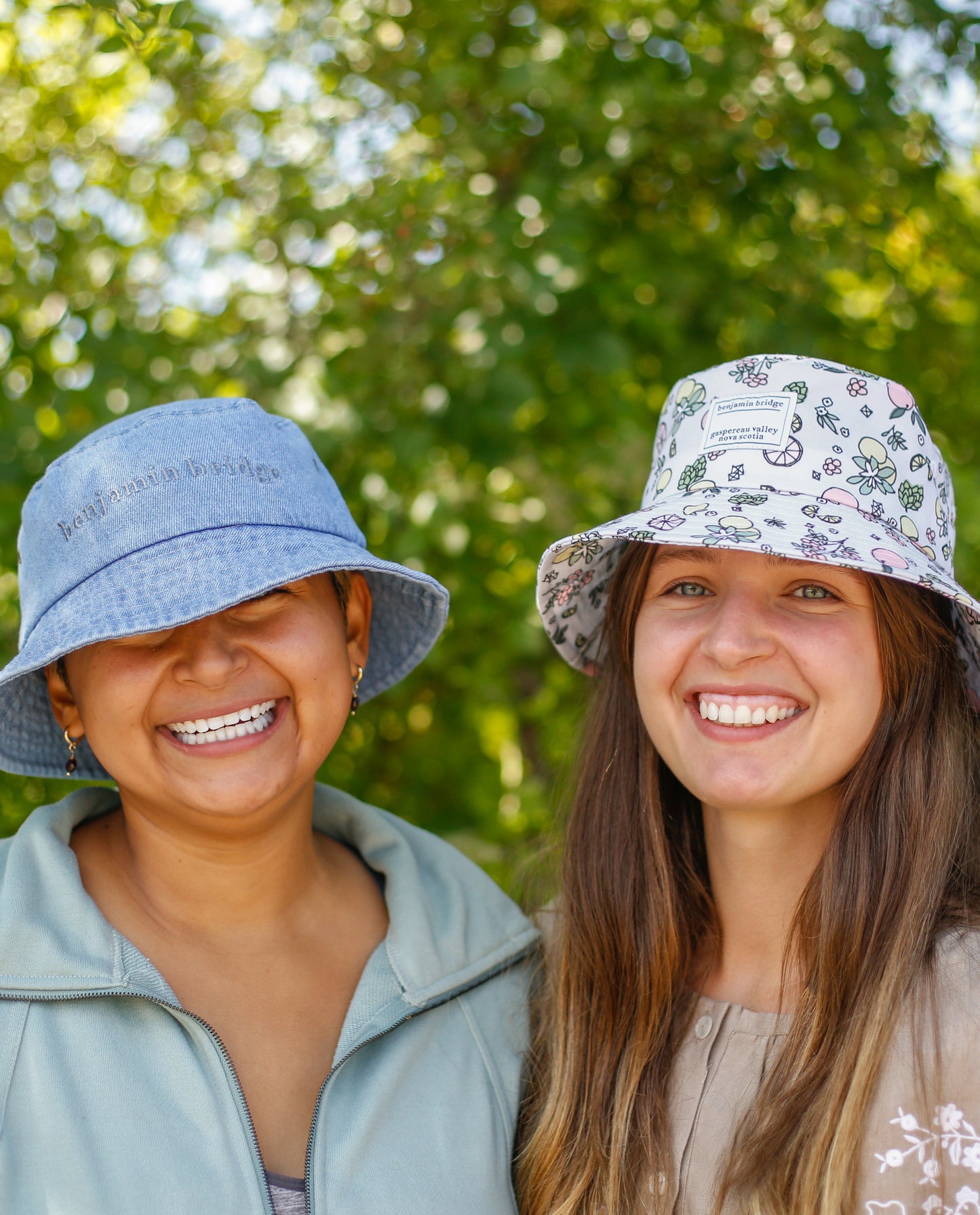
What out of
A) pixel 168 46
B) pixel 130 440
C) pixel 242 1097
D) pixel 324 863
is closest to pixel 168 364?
pixel 168 46

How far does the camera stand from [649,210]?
380 cm

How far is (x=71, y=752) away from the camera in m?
2.29

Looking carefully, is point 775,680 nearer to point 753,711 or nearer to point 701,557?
point 753,711

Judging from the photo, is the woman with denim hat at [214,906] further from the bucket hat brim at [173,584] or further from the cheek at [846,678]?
the cheek at [846,678]

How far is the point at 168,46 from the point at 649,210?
1.60 meters

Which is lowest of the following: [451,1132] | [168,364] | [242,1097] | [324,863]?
[451,1132]

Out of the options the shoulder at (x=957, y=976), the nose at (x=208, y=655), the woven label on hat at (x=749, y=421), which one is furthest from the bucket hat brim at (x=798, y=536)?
the nose at (x=208, y=655)

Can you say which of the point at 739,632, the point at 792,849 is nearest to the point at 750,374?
the point at 739,632

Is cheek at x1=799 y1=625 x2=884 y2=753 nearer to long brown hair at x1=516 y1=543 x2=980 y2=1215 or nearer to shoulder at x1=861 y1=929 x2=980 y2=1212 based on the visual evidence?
long brown hair at x1=516 y1=543 x2=980 y2=1215

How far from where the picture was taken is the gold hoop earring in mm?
2244

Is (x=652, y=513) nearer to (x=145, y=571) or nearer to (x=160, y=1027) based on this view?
(x=145, y=571)

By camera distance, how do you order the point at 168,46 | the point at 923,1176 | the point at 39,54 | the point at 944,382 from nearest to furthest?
the point at 923,1176, the point at 168,46, the point at 39,54, the point at 944,382

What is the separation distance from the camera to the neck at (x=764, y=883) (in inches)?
87.5

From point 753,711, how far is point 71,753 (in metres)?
1.21
